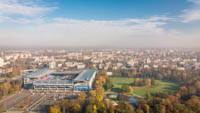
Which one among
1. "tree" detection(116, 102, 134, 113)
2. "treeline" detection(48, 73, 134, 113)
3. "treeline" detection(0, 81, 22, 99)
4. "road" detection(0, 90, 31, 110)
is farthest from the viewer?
"treeline" detection(0, 81, 22, 99)

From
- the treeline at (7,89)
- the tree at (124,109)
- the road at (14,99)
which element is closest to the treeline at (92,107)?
the tree at (124,109)

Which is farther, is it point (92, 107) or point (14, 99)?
point (14, 99)

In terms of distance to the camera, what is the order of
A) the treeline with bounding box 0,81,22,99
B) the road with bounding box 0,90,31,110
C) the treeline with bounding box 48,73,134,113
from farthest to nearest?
the treeline with bounding box 0,81,22,99 < the road with bounding box 0,90,31,110 < the treeline with bounding box 48,73,134,113

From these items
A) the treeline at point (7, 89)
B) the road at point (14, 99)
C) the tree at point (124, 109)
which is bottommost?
the road at point (14, 99)

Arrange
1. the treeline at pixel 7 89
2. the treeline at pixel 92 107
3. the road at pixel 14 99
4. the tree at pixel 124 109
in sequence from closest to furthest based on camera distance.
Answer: the tree at pixel 124 109 < the treeline at pixel 92 107 < the road at pixel 14 99 < the treeline at pixel 7 89

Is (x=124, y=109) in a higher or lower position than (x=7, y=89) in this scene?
higher

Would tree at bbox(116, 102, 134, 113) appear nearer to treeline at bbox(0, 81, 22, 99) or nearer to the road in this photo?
the road

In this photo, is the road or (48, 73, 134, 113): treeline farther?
the road

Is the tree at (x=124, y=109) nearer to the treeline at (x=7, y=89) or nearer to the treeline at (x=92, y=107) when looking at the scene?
the treeline at (x=92, y=107)

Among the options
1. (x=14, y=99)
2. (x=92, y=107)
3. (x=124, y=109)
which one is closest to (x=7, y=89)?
(x=14, y=99)

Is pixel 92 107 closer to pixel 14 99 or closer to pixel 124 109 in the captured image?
pixel 124 109

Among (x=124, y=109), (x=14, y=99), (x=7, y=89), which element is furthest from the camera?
(x=7, y=89)

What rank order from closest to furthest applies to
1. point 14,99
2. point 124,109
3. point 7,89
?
point 124,109
point 14,99
point 7,89

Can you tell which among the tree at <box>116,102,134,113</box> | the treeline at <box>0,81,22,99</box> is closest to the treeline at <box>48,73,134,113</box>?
the tree at <box>116,102,134,113</box>
